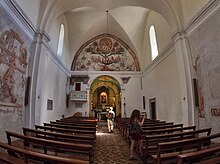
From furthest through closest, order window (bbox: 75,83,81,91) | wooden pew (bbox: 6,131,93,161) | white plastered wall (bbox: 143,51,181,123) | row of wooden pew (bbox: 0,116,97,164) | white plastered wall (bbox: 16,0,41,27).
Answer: window (bbox: 75,83,81,91) → white plastered wall (bbox: 143,51,181,123) → white plastered wall (bbox: 16,0,41,27) → wooden pew (bbox: 6,131,93,161) → row of wooden pew (bbox: 0,116,97,164)

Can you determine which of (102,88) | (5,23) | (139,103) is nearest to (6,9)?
(5,23)

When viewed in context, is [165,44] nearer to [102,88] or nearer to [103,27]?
[103,27]

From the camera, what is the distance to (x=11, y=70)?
16.9ft

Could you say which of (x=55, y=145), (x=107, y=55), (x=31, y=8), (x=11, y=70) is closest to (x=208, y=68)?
(x=55, y=145)

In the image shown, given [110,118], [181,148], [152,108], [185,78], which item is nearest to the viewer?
[181,148]

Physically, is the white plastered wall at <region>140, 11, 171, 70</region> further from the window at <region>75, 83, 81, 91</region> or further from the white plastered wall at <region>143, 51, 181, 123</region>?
the window at <region>75, 83, 81, 91</region>

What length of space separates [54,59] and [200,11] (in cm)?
822

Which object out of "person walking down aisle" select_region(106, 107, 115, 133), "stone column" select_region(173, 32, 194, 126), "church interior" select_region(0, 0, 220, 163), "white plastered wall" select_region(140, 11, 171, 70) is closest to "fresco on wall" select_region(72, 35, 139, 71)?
"church interior" select_region(0, 0, 220, 163)

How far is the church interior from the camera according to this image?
5117 mm

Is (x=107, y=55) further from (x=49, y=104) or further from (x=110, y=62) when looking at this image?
(x=49, y=104)

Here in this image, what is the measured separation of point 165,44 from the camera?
32.6 ft

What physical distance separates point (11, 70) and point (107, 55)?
1149cm

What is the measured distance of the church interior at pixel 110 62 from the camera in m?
5.12

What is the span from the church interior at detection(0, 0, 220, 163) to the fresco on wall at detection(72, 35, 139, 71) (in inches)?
3.6
